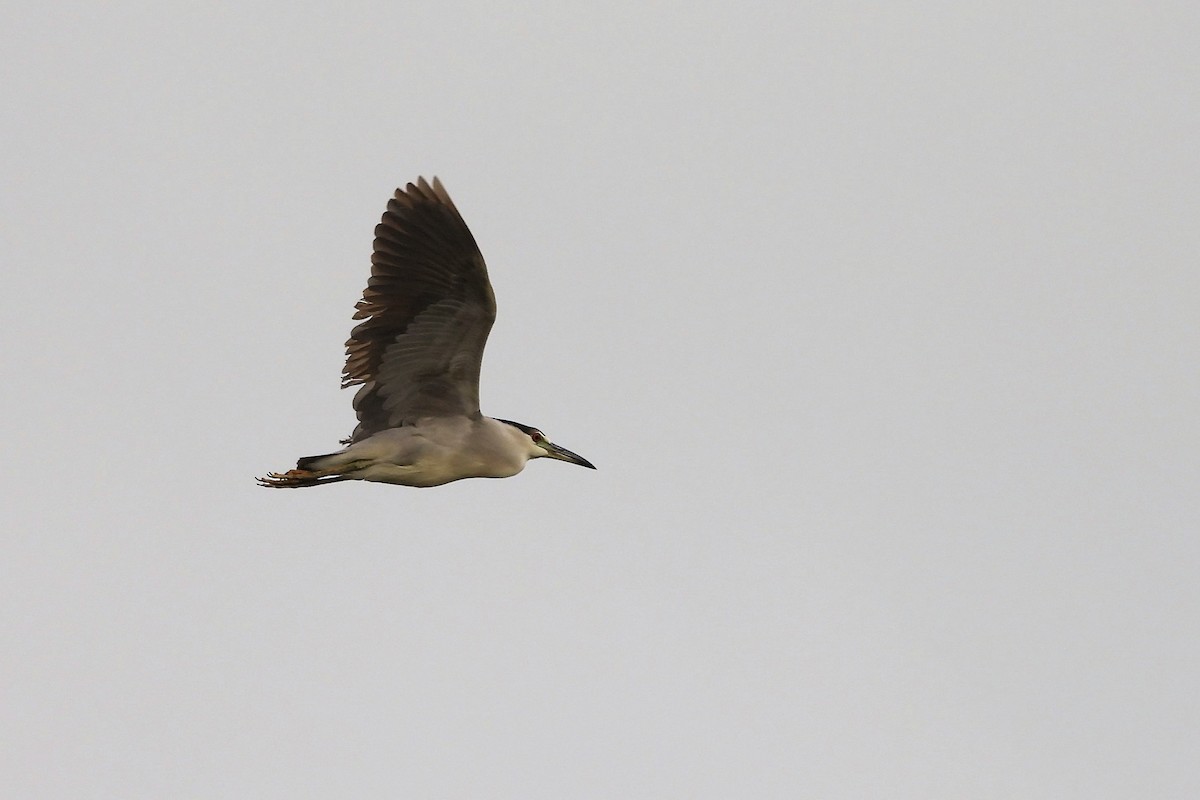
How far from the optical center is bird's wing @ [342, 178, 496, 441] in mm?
17594

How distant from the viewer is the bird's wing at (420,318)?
1759 cm

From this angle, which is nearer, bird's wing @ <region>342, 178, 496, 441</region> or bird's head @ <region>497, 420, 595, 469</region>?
bird's wing @ <region>342, 178, 496, 441</region>

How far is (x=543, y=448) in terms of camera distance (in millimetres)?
19453

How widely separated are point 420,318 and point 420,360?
0.40 meters

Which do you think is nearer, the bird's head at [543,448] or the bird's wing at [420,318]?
the bird's wing at [420,318]

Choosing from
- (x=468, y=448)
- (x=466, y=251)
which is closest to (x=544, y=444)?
(x=468, y=448)

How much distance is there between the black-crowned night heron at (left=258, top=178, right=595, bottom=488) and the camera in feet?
57.9

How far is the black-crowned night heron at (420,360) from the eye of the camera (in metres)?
17.6

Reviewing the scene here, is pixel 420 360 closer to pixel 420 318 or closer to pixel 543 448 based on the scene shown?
pixel 420 318

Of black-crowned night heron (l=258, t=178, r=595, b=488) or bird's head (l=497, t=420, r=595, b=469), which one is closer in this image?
black-crowned night heron (l=258, t=178, r=595, b=488)

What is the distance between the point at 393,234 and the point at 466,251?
0.70 meters

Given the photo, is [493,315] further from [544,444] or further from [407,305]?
[544,444]

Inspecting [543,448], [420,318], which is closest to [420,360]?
[420,318]

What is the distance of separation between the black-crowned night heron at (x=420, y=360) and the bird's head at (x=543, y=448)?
0.47 meters
